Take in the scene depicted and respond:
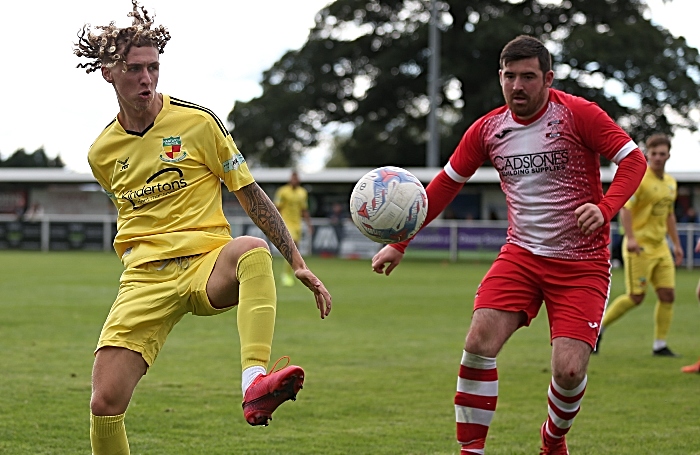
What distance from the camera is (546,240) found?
226 inches

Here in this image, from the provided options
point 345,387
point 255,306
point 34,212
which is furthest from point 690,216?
point 255,306

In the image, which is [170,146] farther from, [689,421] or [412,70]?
[412,70]

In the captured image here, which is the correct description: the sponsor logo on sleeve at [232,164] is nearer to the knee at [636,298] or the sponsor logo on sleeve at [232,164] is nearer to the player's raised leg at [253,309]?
the player's raised leg at [253,309]

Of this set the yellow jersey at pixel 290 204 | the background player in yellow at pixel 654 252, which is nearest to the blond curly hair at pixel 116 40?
the background player in yellow at pixel 654 252

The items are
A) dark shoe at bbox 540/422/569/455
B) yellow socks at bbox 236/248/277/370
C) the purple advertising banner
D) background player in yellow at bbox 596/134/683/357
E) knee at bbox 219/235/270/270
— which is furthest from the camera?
the purple advertising banner

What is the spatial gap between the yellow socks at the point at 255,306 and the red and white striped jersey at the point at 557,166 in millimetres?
1843

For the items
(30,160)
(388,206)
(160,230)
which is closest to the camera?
(160,230)

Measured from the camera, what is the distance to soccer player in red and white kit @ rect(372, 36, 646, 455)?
5496 millimetres

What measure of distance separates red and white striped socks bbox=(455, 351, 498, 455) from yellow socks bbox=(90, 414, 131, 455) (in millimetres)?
1911

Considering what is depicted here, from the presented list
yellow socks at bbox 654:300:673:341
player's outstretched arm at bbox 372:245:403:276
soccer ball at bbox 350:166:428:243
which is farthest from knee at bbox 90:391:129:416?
yellow socks at bbox 654:300:673:341

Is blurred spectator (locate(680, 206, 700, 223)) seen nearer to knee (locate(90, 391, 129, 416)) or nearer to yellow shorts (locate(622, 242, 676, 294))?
yellow shorts (locate(622, 242, 676, 294))

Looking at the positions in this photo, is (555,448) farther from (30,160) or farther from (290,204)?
(30,160)

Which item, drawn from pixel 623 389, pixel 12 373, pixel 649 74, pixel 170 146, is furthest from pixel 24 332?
pixel 649 74

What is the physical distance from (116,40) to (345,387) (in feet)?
14.8
